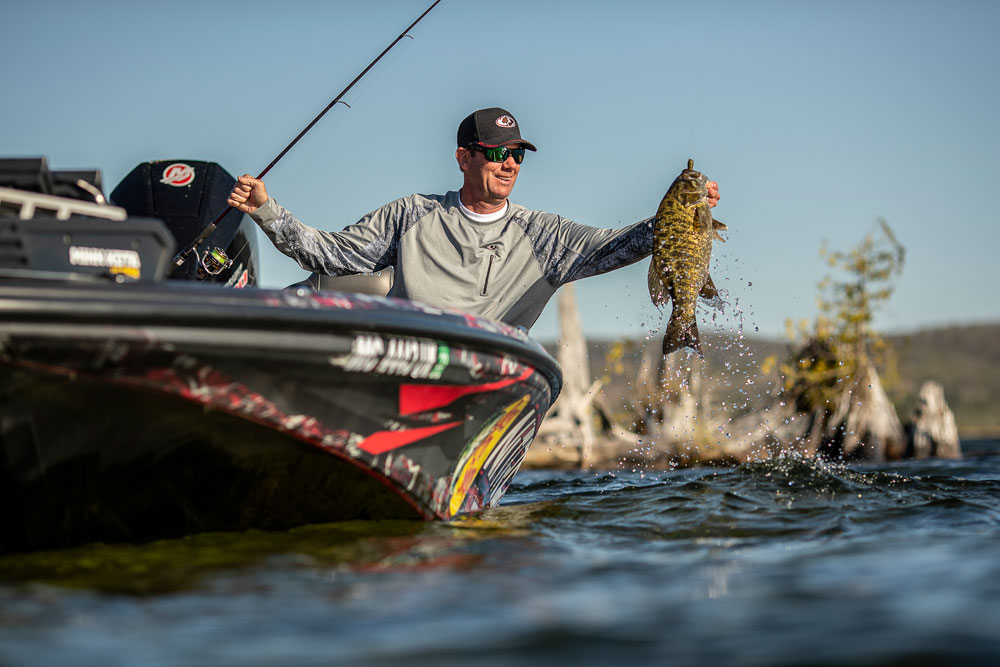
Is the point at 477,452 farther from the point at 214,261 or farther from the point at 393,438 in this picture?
the point at 214,261

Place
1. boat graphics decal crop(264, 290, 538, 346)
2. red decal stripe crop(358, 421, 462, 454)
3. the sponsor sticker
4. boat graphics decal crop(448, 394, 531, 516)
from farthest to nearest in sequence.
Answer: boat graphics decal crop(448, 394, 531, 516)
red decal stripe crop(358, 421, 462, 454)
boat graphics decal crop(264, 290, 538, 346)
the sponsor sticker

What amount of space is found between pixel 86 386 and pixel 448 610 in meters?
1.32

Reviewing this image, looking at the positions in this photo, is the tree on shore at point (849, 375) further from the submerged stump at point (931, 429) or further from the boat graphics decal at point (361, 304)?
the boat graphics decal at point (361, 304)

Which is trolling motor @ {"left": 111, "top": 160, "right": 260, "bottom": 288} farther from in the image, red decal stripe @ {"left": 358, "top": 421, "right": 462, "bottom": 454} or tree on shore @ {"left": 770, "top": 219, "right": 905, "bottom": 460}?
tree on shore @ {"left": 770, "top": 219, "right": 905, "bottom": 460}

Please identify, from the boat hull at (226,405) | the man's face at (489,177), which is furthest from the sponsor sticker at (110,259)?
the man's face at (489,177)

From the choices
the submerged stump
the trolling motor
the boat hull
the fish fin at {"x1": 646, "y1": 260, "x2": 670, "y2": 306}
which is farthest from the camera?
the submerged stump

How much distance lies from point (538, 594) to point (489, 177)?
118 inches

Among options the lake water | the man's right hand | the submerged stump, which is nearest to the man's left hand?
the lake water

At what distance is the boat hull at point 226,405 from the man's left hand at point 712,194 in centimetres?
137

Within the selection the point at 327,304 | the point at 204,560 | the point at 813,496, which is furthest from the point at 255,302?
the point at 813,496

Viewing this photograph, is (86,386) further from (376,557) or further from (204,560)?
(376,557)

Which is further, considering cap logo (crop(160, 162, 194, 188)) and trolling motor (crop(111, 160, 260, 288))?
cap logo (crop(160, 162, 194, 188))

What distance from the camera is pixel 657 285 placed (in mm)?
4711

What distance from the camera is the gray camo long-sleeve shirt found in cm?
494
